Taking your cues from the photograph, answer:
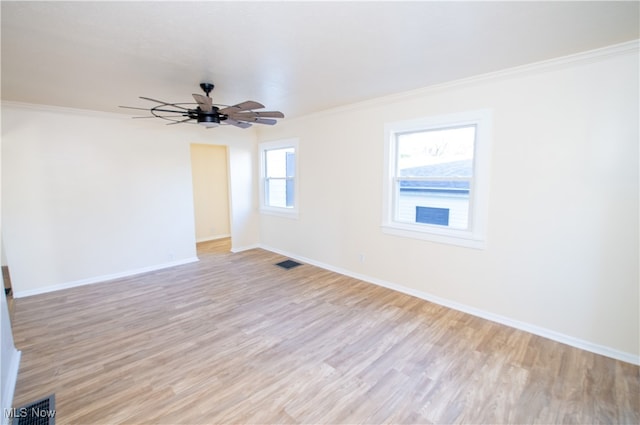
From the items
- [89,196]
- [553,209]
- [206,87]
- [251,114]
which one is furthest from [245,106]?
[89,196]

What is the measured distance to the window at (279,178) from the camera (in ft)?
17.9

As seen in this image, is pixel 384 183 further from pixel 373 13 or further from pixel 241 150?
pixel 241 150

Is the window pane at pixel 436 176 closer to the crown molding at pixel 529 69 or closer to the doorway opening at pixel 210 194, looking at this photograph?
the crown molding at pixel 529 69

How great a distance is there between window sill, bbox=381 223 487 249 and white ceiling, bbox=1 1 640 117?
173cm

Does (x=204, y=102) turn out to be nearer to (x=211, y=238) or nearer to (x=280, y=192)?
(x=280, y=192)

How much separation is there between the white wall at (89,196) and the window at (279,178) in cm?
149

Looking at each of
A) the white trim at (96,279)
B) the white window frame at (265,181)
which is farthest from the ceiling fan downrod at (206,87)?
the white trim at (96,279)

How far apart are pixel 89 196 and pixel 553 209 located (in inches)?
234

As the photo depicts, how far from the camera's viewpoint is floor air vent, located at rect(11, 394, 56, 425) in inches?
74.0

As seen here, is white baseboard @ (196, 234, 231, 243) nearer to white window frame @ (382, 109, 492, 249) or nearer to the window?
the window

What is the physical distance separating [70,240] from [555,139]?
20.3 ft

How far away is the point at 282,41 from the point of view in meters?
2.15

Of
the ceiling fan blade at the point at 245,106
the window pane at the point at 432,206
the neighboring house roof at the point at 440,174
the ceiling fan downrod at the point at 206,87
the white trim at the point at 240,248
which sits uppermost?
the ceiling fan downrod at the point at 206,87

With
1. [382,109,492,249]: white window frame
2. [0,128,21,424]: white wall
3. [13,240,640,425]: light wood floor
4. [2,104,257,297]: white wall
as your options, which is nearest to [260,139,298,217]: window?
[2,104,257,297]: white wall
